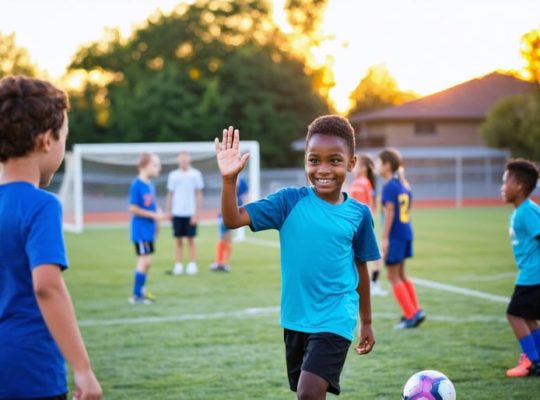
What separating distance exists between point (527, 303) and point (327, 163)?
297 centimetres

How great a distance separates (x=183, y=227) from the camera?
1347 centimetres

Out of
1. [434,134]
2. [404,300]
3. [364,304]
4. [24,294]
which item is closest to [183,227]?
[404,300]

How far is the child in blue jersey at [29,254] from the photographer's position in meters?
2.56

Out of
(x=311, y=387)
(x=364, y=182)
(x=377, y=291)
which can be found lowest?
(x=377, y=291)

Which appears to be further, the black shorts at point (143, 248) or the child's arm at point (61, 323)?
the black shorts at point (143, 248)

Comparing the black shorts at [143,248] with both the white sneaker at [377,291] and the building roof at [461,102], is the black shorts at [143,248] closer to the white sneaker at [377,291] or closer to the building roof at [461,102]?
the white sneaker at [377,291]

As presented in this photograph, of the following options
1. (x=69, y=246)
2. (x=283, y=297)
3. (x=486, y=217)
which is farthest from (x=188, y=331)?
(x=486, y=217)

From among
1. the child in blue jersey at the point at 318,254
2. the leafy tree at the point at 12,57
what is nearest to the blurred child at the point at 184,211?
the child in blue jersey at the point at 318,254

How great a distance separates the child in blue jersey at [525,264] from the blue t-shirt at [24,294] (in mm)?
4503

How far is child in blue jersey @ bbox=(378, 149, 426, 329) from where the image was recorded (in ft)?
27.2

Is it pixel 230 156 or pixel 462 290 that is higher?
pixel 230 156

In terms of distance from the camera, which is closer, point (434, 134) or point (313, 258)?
point (313, 258)

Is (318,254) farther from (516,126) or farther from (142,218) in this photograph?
(516,126)

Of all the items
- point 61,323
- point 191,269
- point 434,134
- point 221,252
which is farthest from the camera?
point 434,134
